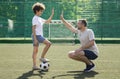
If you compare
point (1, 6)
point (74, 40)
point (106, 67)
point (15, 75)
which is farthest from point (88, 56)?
point (1, 6)

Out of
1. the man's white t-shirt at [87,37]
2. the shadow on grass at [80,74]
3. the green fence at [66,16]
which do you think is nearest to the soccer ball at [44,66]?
the shadow on grass at [80,74]

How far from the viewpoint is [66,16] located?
25750 millimetres

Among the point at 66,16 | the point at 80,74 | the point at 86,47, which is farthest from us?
the point at 66,16

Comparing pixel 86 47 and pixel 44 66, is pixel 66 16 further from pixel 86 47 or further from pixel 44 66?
pixel 86 47

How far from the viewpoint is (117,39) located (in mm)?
25375

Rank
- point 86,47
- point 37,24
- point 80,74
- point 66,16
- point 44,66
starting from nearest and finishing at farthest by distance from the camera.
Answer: point 80,74
point 86,47
point 44,66
point 37,24
point 66,16

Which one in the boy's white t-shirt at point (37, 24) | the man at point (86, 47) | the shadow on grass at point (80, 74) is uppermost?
the boy's white t-shirt at point (37, 24)

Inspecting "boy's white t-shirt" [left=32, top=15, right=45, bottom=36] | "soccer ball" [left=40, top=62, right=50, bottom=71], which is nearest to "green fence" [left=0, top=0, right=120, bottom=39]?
"boy's white t-shirt" [left=32, top=15, right=45, bottom=36]

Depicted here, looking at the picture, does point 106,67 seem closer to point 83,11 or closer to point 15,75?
point 15,75

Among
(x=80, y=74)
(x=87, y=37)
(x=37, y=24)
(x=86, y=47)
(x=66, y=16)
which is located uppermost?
(x=37, y=24)

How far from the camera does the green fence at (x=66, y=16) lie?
25.4 metres

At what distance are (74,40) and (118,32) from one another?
3.04m

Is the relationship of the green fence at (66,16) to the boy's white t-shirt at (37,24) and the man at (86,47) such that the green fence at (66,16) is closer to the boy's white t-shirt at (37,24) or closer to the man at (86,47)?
the boy's white t-shirt at (37,24)

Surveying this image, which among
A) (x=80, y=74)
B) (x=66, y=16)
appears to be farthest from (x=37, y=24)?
(x=66, y=16)
